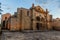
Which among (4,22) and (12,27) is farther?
(4,22)

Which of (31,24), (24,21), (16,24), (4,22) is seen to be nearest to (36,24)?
(31,24)

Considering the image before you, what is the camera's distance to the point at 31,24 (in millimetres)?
26641

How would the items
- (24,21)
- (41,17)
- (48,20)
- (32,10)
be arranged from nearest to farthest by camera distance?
(24,21) → (32,10) → (41,17) → (48,20)

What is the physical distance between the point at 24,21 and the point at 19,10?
301 cm

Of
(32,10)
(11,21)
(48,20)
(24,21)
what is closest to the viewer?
(11,21)

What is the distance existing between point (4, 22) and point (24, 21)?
8.72 metres

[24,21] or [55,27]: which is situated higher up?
[24,21]

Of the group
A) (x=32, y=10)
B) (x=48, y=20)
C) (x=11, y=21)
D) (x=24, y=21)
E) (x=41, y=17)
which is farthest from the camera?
(x=48, y=20)

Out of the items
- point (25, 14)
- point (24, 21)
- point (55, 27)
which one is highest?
point (25, 14)

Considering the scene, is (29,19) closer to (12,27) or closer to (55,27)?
(12,27)

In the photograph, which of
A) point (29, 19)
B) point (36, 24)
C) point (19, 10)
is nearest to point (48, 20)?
point (36, 24)

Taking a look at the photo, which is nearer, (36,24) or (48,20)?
(36,24)

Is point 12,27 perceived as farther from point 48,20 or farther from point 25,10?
point 48,20

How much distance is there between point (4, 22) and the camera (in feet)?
103
